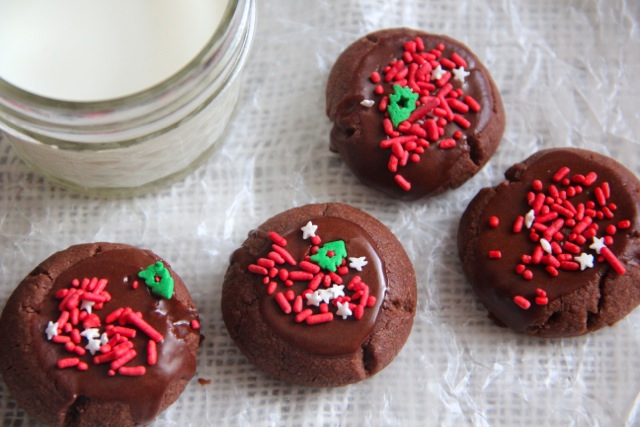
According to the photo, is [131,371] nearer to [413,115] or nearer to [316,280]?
[316,280]

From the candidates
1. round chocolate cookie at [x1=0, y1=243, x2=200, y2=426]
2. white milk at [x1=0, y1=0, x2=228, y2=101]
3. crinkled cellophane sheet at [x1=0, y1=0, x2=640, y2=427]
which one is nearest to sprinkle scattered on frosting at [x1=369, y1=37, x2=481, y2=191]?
crinkled cellophane sheet at [x1=0, y1=0, x2=640, y2=427]

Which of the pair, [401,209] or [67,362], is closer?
[67,362]

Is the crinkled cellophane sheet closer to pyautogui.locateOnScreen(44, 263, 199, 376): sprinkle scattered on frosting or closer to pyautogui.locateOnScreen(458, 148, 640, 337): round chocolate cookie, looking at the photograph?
pyautogui.locateOnScreen(458, 148, 640, 337): round chocolate cookie

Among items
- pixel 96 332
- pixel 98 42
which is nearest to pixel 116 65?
pixel 98 42

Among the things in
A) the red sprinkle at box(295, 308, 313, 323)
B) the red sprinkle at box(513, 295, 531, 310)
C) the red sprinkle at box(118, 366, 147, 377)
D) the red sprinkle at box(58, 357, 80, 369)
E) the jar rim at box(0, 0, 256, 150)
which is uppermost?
the jar rim at box(0, 0, 256, 150)

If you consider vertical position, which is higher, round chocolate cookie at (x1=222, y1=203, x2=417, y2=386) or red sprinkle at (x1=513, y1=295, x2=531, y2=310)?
round chocolate cookie at (x1=222, y1=203, x2=417, y2=386)

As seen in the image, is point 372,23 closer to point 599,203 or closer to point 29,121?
point 599,203

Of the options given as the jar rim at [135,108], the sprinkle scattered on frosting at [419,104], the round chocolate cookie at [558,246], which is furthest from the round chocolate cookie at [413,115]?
the jar rim at [135,108]
